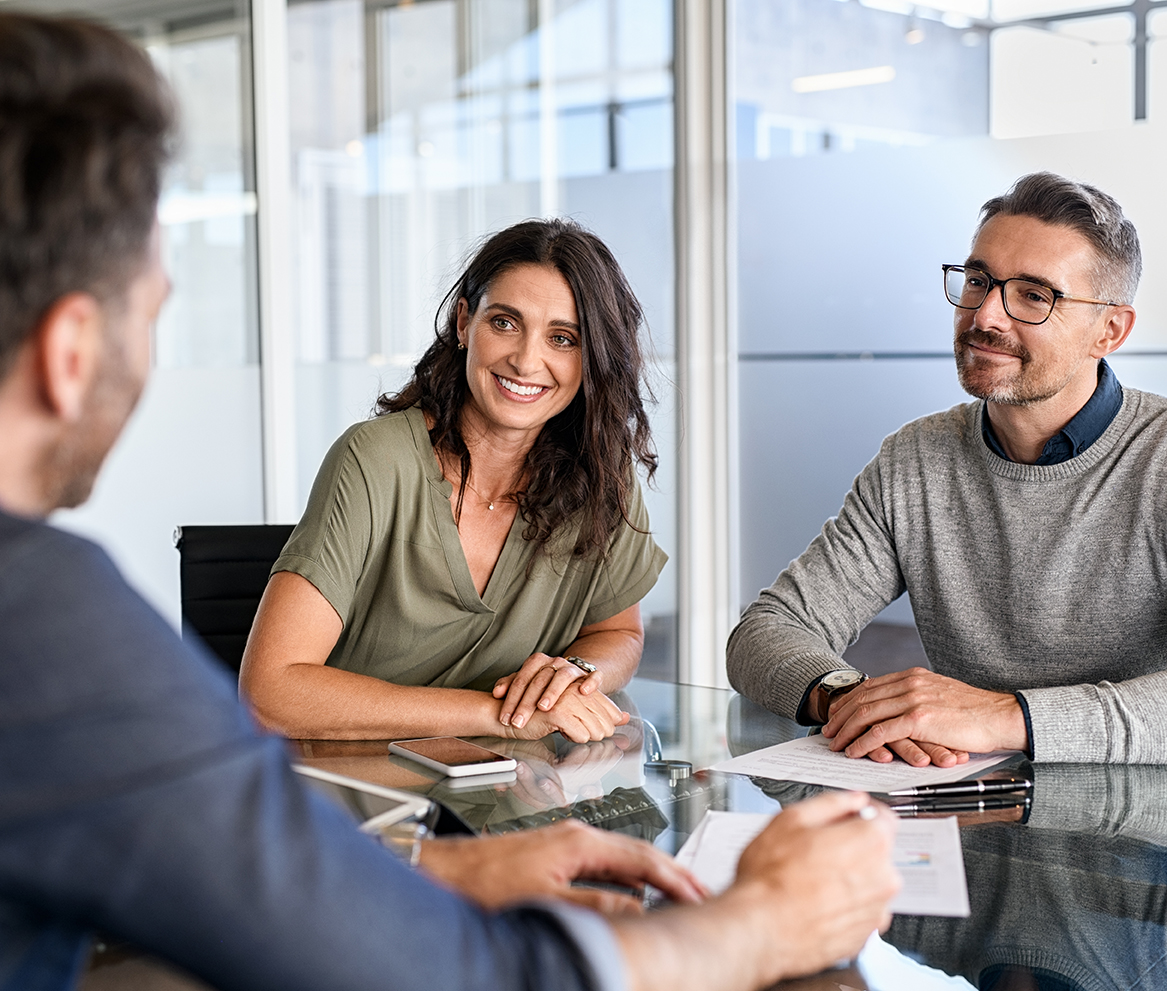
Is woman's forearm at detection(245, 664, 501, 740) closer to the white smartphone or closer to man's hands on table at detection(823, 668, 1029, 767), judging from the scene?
the white smartphone

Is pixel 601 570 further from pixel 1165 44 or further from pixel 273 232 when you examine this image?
pixel 1165 44

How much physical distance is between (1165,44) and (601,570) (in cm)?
238

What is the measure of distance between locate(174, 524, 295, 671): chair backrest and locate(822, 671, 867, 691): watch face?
1167mm

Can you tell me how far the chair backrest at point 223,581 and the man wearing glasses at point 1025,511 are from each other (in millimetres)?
982

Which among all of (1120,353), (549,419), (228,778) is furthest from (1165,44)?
(228,778)

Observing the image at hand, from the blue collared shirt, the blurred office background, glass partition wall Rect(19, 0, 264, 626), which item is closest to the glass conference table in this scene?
the blue collared shirt

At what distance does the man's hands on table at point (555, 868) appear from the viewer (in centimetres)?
108

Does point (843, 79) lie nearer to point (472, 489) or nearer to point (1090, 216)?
point (1090, 216)

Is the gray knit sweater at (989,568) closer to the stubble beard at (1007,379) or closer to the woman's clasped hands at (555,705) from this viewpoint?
the stubble beard at (1007,379)

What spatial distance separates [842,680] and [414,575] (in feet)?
2.43

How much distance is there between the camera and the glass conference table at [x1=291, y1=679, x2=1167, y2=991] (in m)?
1.08

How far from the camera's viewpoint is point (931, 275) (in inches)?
158

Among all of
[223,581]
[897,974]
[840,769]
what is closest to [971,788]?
[840,769]

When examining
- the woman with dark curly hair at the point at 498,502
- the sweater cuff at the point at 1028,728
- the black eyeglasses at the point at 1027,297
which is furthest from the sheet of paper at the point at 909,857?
the black eyeglasses at the point at 1027,297
